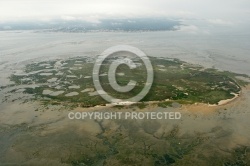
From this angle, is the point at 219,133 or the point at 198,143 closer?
the point at 198,143

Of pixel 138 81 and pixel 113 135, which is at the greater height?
pixel 138 81

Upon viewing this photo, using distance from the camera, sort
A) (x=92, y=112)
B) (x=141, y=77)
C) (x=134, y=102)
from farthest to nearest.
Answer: (x=141, y=77)
(x=134, y=102)
(x=92, y=112)

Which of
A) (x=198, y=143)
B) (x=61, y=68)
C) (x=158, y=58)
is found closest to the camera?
(x=198, y=143)

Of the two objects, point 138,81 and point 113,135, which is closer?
point 113,135

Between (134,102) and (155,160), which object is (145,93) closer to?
(134,102)

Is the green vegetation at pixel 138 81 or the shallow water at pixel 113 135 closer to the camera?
the shallow water at pixel 113 135

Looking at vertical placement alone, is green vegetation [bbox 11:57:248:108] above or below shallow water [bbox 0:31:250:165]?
above

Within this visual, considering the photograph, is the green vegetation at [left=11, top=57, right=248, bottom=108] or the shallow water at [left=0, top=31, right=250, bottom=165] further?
the green vegetation at [left=11, top=57, right=248, bottom=108]

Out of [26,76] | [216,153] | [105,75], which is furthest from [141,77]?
[216,153]

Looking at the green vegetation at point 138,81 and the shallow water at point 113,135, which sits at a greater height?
the green vegetation at point 138,81
